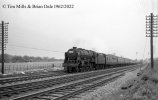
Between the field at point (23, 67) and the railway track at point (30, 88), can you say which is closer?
the railway track at point (30, 88)

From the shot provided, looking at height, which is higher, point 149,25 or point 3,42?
point 149,25

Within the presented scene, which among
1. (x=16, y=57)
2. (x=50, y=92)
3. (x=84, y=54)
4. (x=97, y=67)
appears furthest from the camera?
(x=16, y=57)

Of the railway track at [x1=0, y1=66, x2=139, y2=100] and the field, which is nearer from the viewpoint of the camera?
the railway track at [x1=0, y1=66, x2=139, y2=100]

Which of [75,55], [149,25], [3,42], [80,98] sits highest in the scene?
[149,25]

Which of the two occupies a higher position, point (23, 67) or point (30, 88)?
point (30, 88)

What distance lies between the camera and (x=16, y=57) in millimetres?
86250

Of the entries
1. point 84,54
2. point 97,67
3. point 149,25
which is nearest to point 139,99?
point 84,54

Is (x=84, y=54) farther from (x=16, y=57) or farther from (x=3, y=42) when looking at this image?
(x=16, y=57)

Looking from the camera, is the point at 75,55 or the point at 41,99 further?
the point at 75,55

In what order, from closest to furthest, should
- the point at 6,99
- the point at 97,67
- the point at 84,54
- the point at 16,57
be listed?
the point at 6,99 < the point at 84,54 < the point at 97,67 < the point at 16,57

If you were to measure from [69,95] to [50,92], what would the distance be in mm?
1366

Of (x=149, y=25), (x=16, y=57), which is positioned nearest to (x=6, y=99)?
(x=149, y=25)

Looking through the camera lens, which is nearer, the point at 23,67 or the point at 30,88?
the point at 30,88

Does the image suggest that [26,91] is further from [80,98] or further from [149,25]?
[149,25]
